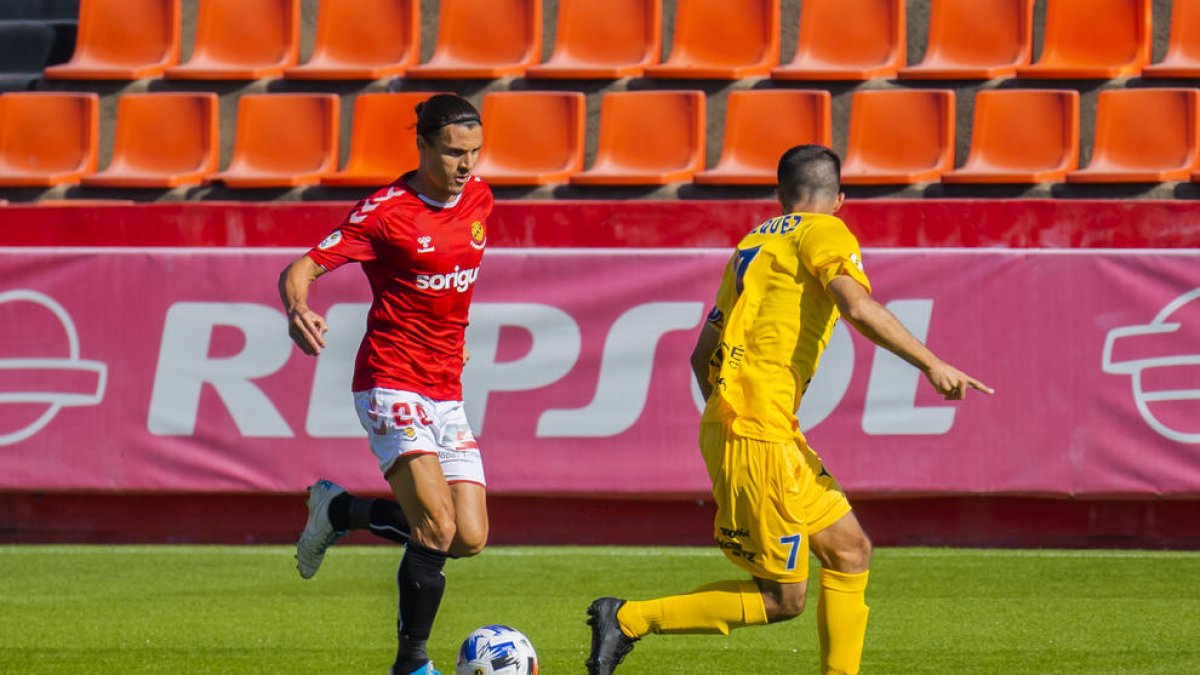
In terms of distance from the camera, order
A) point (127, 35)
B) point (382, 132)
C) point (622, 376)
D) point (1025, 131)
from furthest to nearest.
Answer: point (127, 35)
point (382, 132)
point (1025, 131)
point (622, 376)

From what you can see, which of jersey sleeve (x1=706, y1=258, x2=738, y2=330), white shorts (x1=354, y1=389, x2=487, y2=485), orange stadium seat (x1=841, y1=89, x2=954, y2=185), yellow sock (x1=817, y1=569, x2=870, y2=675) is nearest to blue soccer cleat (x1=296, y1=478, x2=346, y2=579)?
white shorts (x1=354, y1=389, x2=487, y2=485)

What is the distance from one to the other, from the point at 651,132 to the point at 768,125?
2.82ft

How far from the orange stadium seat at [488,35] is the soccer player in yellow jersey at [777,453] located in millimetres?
8525

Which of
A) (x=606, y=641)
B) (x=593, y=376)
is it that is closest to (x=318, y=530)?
(x=606, y=641)

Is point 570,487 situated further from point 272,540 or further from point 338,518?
point 338,518

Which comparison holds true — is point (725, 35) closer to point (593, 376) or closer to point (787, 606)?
point (593, 376)

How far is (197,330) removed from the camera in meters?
11.0

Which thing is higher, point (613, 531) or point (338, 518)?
point (338, 518)

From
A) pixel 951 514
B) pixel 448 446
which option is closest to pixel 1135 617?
pixel 951 514

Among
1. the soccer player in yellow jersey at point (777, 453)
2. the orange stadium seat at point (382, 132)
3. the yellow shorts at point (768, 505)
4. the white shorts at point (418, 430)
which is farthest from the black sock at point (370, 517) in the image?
the orange stadium seat at point (382, 132)

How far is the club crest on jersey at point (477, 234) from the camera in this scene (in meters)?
6.48

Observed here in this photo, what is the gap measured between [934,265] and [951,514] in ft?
4.84

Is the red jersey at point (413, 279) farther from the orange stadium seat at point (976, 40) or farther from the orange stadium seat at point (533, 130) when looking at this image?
the orange stadium seat at point (976, 40)

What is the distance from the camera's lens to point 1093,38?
44.4 ft
